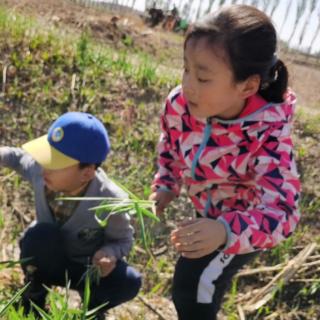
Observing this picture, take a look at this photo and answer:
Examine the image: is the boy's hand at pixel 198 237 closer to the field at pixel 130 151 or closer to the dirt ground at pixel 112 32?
the field at pixel 130 151

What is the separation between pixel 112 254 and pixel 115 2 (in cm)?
1409

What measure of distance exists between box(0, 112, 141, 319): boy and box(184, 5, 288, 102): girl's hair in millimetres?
624

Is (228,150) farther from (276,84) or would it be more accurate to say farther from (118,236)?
(118,236)

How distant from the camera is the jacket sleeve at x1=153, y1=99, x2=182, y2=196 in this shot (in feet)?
6.14

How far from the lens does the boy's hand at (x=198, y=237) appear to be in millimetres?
1294

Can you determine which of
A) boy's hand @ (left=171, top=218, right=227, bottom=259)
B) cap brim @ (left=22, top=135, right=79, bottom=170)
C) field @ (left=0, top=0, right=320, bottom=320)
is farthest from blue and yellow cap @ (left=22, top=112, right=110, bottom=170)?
boy's hand @ (left=171, top=218, right=227, bottom=259)

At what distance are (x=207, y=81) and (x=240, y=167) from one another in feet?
1.02

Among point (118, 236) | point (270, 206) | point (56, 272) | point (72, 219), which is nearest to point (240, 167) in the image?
point (270, 206)

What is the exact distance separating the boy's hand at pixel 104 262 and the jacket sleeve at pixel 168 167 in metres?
0.29

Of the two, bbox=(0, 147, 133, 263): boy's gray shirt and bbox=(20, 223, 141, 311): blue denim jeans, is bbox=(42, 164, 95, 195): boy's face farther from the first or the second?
bbox=(20, 223, 141, 311): blue denim jeans

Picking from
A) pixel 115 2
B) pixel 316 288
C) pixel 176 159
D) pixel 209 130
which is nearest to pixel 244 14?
pixel 209 130

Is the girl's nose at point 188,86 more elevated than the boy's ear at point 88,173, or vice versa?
the girl's nose at point 188,86

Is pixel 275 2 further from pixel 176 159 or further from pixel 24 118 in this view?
pixel 176 159

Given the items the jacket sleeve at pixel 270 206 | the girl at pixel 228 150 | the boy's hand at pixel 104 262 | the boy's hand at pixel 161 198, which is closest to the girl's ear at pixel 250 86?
the girl at pixel 228 150
